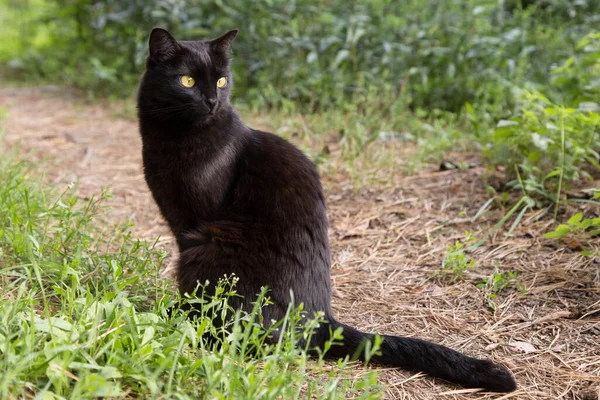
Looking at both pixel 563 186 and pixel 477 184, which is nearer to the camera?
pixel 563 186

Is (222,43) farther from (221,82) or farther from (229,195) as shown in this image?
(229,195)

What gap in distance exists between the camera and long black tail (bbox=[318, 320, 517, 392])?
1774 millimetres

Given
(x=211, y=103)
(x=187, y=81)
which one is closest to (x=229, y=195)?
(x=211, y=103)

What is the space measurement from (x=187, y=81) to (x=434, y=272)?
55.5 inches

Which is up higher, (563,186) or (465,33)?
(465,33)

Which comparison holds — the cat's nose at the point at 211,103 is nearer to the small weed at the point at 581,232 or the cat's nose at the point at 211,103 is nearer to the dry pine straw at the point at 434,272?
the dry pine straw at the point at 434,272

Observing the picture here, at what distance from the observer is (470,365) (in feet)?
5.94

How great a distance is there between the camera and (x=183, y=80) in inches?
92.0

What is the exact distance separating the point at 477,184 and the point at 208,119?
5.88 ft

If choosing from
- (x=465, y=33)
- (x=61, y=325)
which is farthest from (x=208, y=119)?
(x=465, y=33)

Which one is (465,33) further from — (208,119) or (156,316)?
(156,316)

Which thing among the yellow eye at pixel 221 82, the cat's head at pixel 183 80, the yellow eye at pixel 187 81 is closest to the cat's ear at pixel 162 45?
the cat's head at pixel 183 80

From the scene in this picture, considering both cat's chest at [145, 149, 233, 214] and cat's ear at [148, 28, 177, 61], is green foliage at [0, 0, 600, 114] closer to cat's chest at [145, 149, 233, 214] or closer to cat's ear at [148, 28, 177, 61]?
cat's ear at [148, 28, 177, 61]

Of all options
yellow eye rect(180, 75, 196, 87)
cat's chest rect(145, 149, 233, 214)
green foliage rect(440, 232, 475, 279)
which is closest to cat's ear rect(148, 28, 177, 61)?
yellow eye rect(180, 75, 196, 87)
